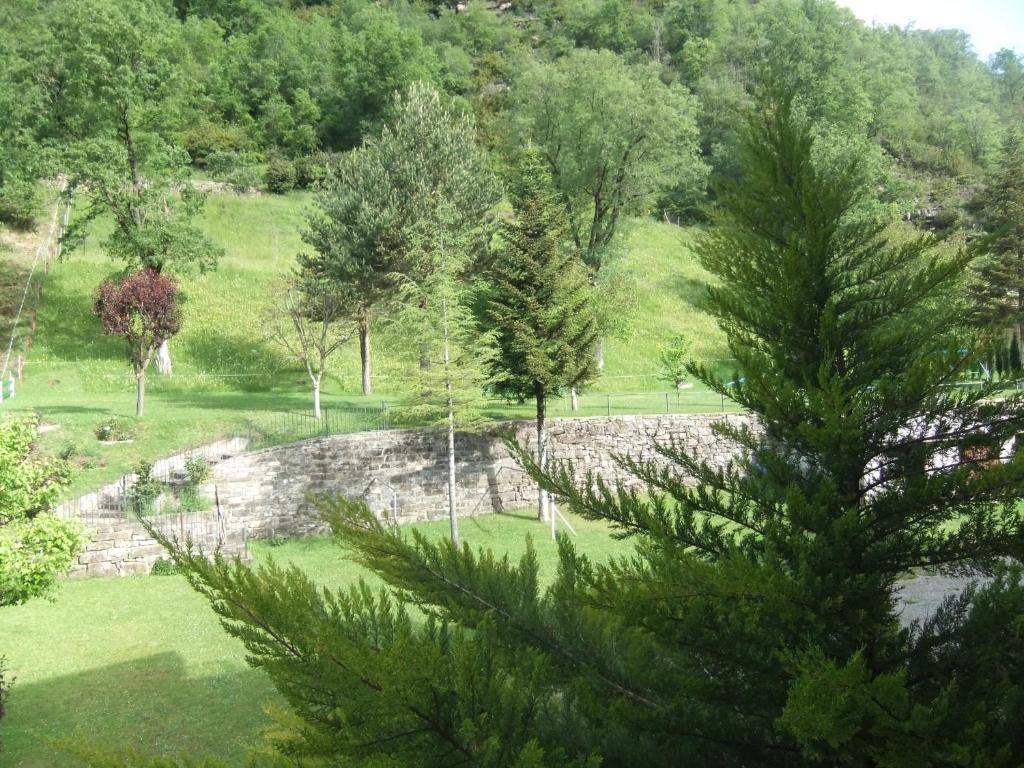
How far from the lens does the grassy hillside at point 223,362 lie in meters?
21.0

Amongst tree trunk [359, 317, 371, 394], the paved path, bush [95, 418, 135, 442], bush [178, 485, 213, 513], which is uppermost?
tree trunk [359, 317, 371, 394]

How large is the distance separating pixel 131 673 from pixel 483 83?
6116cm

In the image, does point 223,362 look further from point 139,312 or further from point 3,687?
point 3,687

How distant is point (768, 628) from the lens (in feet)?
13.4

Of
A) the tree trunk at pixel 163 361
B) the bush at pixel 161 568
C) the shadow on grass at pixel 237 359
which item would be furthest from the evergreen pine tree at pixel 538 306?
the tree trunk at pixel 163 361

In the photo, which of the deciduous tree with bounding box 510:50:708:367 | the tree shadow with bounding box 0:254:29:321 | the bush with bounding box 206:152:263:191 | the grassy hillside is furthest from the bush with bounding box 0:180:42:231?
the deciduous tree with bounding box 510:50:708:367

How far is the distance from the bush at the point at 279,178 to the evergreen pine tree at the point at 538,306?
28170 millimetres

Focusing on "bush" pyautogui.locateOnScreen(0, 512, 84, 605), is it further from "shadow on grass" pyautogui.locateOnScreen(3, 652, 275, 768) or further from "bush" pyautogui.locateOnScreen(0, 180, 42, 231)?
"bush" pyautogui.locateOnScreen(0, 180, 42, 231)

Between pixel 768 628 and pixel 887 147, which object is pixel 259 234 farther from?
pixel 887 147

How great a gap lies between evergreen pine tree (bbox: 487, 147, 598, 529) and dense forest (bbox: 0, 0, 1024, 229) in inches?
229

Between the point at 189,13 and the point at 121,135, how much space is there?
47.4 meters

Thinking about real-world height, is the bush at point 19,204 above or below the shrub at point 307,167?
below

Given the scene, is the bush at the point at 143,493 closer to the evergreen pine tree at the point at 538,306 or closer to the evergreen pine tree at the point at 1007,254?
the evergreen pine tree at the point at 538,306

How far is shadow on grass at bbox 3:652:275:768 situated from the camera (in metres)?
10.0
